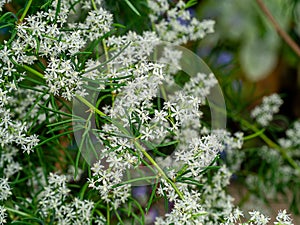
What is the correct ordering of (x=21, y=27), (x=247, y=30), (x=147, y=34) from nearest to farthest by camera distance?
1. (x=21, y=27)
2. (x=147, y=34)
3. (x=247, y=30)

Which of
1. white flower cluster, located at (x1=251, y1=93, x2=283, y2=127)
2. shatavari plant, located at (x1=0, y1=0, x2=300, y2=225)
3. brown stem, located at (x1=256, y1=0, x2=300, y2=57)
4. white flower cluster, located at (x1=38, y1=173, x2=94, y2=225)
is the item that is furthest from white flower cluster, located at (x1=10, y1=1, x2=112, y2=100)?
brown stem, located at (x1=256, y1=0, x2=300, y2=57)

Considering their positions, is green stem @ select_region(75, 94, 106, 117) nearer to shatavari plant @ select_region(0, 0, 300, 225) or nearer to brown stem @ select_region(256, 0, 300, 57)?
shatavari plant @ select_region(0, 0, 300, 225)

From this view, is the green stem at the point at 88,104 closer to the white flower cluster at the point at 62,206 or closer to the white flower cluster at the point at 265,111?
the white flower cluster at the point at 62,206

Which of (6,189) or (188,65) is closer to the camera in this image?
(6,189)

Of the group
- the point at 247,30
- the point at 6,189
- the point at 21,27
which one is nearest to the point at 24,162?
the point at 6,189

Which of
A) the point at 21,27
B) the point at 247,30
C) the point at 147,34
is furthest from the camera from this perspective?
the point at 247,30

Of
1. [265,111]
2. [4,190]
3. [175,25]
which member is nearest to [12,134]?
[4,190]

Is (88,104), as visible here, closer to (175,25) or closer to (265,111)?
(175,25)

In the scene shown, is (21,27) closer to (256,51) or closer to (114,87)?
(114,87)
